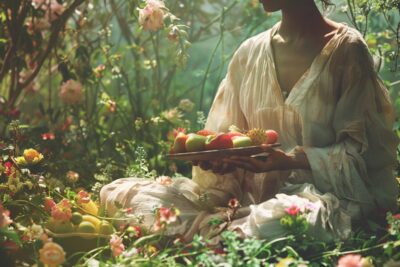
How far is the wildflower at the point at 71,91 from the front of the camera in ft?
15.4

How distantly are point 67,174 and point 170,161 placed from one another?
30.3 inches

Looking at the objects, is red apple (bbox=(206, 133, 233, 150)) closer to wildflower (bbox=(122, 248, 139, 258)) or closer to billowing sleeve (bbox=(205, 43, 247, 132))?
billowing sleeve (bbox=(205, 43, 247, 132))

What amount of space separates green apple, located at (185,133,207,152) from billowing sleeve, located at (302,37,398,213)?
43 centimetres

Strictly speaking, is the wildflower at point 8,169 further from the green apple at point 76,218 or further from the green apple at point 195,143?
the green apple at point 195,143

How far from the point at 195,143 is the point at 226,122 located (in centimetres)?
46

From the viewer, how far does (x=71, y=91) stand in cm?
471

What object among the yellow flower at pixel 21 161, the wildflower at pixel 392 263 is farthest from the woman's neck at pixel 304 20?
the yellow flower at pixel 21 161

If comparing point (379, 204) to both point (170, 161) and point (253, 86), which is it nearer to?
point (253, 86)

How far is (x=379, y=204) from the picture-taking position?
10.3ft

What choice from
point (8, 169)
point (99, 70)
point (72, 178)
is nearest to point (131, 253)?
point (8, 169)

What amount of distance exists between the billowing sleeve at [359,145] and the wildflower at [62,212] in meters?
0.98

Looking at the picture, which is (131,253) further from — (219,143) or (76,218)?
(219,143)

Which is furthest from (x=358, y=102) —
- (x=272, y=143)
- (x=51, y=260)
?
(x=51, y=260)

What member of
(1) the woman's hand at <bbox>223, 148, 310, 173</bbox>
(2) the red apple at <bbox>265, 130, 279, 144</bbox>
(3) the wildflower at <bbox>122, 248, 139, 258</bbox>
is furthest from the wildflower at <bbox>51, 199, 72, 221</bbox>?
(2) the red apple at <bbox>265, 130, 279, 144</bbox>
